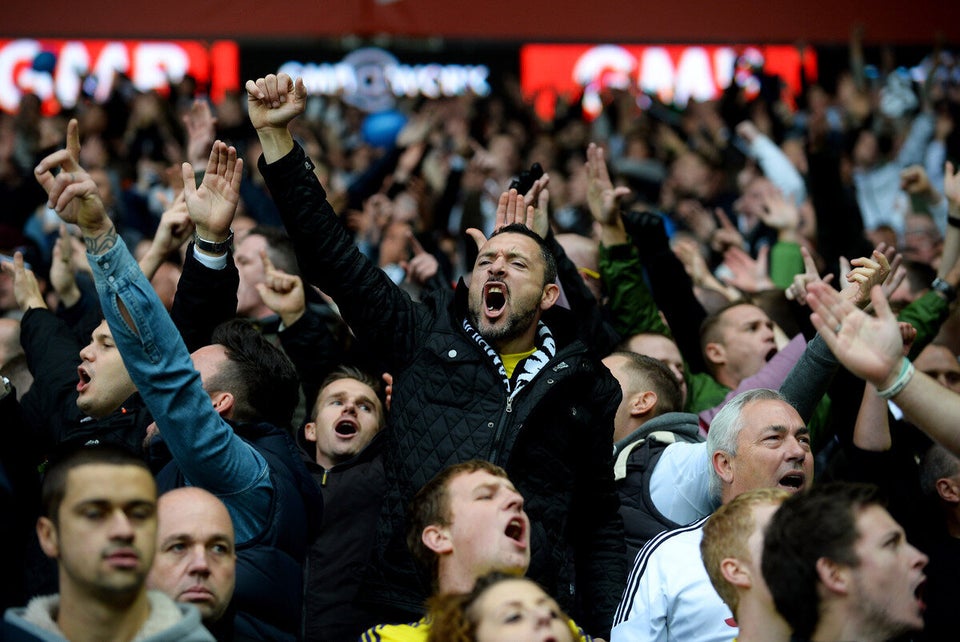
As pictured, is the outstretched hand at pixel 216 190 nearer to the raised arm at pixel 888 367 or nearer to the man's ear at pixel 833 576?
the raised arm at pixel 888 367

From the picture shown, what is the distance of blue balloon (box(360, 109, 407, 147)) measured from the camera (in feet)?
32.9

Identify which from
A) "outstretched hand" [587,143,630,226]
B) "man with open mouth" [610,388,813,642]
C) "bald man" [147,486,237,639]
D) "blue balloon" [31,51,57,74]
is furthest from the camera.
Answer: "blue balloon" [31,51,57,74]

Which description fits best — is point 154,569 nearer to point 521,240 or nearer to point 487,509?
point 487,509

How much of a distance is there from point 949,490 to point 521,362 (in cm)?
164

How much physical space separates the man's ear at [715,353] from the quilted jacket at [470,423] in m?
1.72

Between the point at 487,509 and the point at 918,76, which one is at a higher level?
the point at 918,76

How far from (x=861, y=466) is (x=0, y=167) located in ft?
23.4

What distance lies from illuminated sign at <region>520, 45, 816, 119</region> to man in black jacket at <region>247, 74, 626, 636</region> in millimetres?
9936

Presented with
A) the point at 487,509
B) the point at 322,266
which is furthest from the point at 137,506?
the point at 322,266

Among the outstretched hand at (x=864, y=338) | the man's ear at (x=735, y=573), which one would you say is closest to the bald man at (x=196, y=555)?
the man's ear at (x=735, y=573)

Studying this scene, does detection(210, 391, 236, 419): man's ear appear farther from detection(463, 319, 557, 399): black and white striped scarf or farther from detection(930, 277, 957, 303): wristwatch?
detection(930, 277, 957, 303): wristwatch

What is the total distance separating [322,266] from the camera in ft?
13.3

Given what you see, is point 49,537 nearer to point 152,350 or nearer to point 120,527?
point 120,527

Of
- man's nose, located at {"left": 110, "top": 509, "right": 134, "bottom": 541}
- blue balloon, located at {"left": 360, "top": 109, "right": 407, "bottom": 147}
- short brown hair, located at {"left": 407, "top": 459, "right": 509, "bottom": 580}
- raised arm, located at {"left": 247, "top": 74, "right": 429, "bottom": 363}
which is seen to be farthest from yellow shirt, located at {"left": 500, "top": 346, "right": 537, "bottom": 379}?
blue balloon, located at {"left": 360, "top": 109, "right": 407, "bottom": 147}
